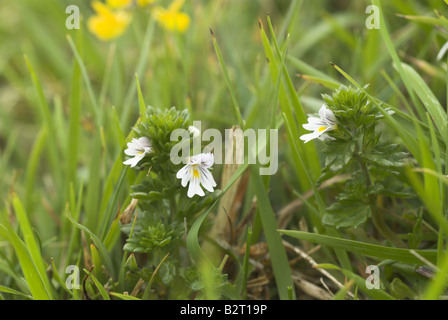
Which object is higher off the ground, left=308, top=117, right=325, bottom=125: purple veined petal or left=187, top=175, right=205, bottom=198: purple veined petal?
left=308, top=117, right=325, bottom=125: purple veined petal

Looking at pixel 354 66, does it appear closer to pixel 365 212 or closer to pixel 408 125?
pixel 408 125

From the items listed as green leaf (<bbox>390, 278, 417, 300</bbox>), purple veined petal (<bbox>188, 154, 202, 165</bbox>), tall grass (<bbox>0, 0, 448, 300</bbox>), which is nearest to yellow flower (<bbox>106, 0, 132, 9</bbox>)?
tall grass (<bbox>0, 0, 448, 300</bbox>)

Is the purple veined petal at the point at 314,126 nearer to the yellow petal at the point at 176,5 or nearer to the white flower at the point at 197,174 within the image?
the white flower at the point at 197,174

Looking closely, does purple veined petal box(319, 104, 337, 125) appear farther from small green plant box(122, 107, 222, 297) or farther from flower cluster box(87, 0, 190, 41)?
flower cluster box(87, 0, 190, 41)

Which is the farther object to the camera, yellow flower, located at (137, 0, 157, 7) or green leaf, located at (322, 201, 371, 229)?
yellow flower, located at (137, 0, 157, 7)

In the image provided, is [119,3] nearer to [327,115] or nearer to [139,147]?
[139,147]

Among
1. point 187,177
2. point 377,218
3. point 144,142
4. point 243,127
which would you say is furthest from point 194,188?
point 377,218

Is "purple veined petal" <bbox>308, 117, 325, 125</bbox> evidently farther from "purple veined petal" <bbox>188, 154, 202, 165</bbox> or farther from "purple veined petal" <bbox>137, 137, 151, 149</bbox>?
"purple veined petal" <bbox>137, 137, 151, 149</bbox>

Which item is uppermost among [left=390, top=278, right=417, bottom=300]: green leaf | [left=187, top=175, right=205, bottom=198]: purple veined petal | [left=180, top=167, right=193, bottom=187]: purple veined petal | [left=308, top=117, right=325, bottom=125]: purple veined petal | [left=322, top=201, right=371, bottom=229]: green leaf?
[left=308, top=117, right=325, bottom=125]: purple veined petal

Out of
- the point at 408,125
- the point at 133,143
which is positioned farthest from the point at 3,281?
the point at 408,125
